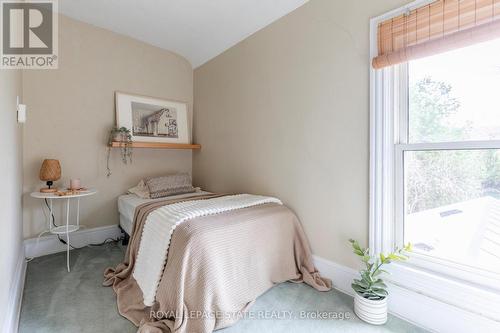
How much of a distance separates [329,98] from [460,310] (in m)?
1.53

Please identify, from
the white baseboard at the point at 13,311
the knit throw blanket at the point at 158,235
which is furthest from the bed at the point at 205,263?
the white baseboard at the point at 13,311

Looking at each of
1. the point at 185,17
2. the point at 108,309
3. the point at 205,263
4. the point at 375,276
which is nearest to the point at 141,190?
the point at 108,309

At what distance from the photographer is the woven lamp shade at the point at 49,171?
2.13 metres

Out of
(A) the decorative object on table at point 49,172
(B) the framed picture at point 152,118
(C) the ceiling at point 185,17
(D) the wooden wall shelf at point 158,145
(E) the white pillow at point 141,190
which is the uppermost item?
(C) the ceiling at point 185,17

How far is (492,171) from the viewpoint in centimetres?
126

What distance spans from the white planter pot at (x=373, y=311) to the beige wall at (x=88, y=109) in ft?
8.69

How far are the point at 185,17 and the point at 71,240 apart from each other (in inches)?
103

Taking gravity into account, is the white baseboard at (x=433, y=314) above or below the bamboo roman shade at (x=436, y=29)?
below

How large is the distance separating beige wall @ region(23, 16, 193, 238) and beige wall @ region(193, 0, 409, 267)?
110cm

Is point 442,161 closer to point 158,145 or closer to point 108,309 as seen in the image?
point 108,309

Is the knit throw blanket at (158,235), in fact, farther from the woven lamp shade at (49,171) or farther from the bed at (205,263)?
the woven lamp shade at (49,171)

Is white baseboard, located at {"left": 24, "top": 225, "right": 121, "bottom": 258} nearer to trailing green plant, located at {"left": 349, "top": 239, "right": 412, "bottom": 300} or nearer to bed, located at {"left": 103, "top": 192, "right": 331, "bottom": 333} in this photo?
bed, located at {"left": 103, "top": 192, "right": 331, "bottom": 333}

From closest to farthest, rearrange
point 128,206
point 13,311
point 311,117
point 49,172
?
1. point 13,311
2. point 311,117
3. point 49,172
4. point 128,206

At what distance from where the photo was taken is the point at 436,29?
1.36 metres
